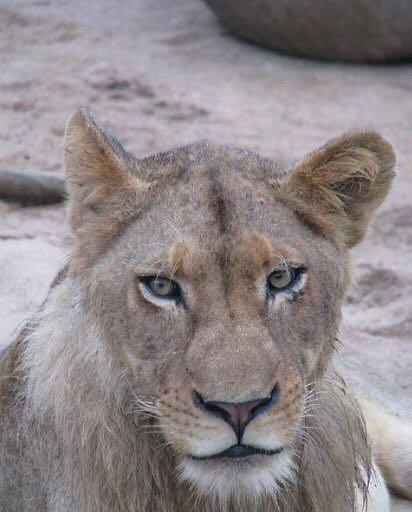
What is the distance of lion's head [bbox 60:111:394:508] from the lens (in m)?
2.56

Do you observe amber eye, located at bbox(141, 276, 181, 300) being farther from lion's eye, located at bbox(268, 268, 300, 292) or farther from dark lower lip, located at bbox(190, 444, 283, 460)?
dark lower lip, located at bbox(190, 444, 283, 460)

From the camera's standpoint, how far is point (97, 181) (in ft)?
9.64

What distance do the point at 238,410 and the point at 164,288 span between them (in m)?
0.43

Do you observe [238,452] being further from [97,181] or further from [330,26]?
[330,26]

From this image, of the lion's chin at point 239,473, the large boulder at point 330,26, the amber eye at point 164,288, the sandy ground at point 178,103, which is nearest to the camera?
the lion's chin at point 239,473

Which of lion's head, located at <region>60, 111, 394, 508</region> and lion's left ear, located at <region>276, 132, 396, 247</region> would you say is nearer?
lion's head, located at <region>60, 111, 394, 508</region>

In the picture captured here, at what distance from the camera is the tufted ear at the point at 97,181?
2.90 m

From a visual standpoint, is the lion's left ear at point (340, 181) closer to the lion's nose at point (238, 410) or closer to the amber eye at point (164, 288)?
the amber eye at point (164, 288)

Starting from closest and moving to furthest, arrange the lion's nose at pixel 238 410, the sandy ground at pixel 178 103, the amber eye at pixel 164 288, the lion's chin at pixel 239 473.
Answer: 1. the lion's nose at pixel 238 410
2. the lion's chin at pixel 239 473
3. the amber eye at pixel 164 288
4. the sandy ground at pixel 178 103

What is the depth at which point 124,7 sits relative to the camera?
355 inches

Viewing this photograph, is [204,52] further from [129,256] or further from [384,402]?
[129,256]

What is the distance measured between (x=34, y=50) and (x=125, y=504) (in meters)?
5.70

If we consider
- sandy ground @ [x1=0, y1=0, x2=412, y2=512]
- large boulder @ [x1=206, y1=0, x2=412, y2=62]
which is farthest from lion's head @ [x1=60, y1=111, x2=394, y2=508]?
large boulder @ [x1=206, y1=0, x2=412, y2=62]

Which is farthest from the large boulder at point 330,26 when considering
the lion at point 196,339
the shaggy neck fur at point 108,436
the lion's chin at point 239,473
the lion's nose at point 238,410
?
the lion's nose at point 238,410
